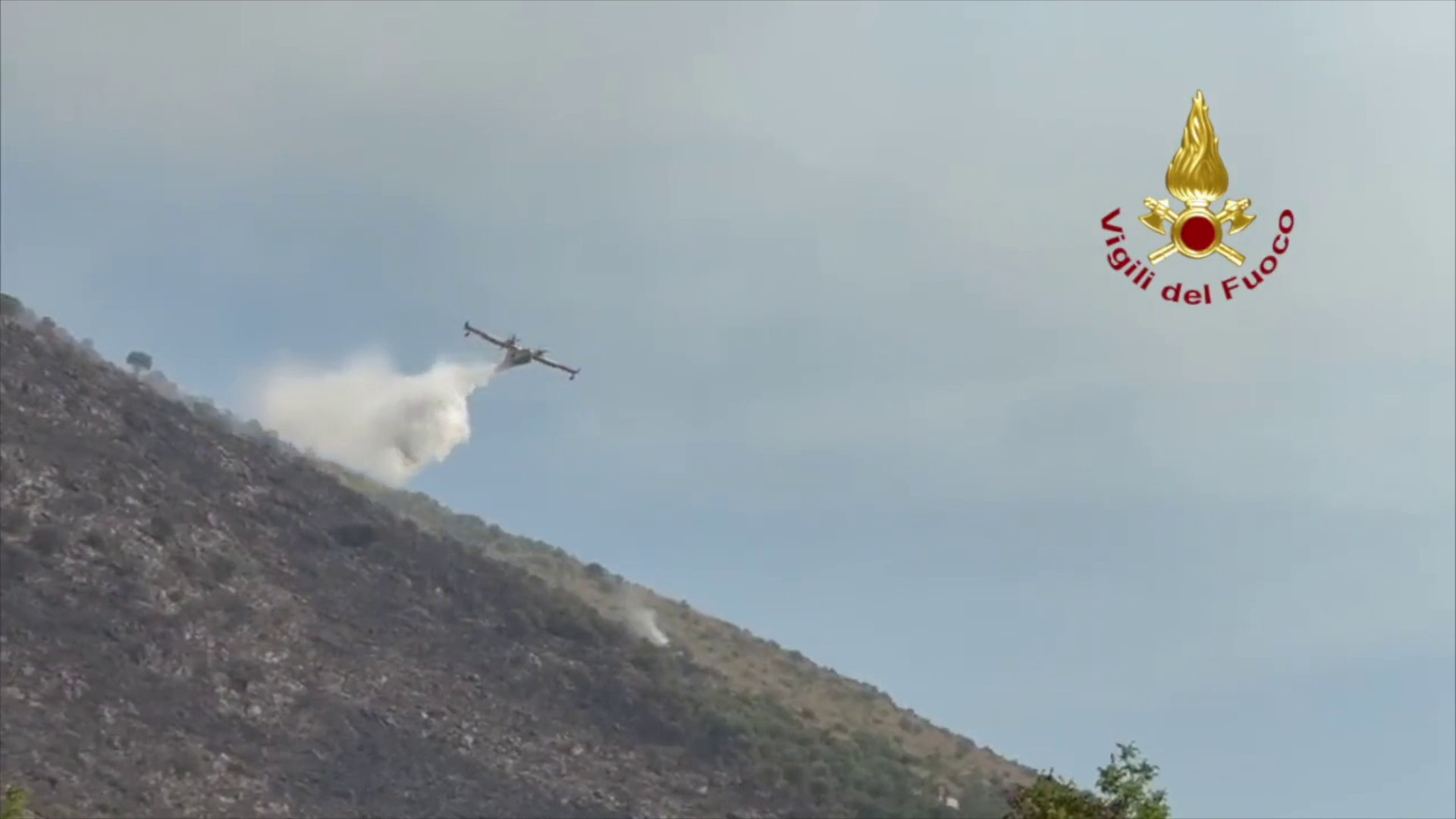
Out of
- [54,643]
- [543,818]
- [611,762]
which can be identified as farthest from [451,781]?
[54,643]

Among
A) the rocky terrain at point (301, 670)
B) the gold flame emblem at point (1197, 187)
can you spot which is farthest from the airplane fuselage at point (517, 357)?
the gold flame emblem at point (1197, 187)

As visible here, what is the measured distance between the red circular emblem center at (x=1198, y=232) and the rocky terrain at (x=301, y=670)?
161 feet

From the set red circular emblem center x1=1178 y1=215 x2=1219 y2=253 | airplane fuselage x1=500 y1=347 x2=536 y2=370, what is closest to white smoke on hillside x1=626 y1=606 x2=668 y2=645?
airplane fuselage x1=500 y1=347 x2=536 y2=370

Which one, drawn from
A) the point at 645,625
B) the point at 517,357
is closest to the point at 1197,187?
the point at 517,357

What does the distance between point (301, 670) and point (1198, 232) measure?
210ft

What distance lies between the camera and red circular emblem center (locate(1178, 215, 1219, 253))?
111ft

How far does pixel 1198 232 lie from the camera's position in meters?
33.9

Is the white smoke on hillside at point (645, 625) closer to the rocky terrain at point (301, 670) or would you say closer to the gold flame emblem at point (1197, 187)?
the rocky terrain at point (301, 670)

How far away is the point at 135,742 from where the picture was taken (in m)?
77.4

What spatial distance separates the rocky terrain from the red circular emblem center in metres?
48.9

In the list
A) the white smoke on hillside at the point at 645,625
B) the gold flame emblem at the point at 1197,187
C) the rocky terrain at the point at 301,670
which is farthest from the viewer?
the white smoke on hillside at the point at 645,625

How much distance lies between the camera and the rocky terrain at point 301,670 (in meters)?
79.2

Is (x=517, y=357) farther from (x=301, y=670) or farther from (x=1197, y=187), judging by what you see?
(x=1197, y=187)

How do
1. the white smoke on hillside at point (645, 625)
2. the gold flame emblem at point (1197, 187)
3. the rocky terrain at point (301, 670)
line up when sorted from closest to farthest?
1. the gold flame emblem at point (1197, 187)
2. the rocky terrain at point (301, 670)
3. the white smoke on hillside at point (645, 625)
